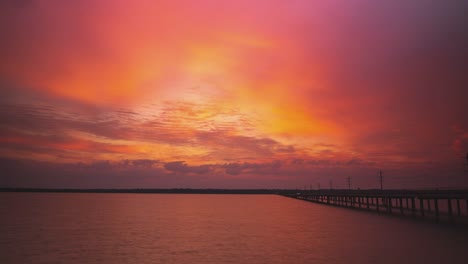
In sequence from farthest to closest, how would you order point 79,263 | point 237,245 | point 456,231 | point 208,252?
point 456,231 → point 237,245 → point 208,252 → point 79,263

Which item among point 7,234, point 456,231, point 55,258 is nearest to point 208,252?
point 55,258

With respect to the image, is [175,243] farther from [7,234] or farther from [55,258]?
[7,234]

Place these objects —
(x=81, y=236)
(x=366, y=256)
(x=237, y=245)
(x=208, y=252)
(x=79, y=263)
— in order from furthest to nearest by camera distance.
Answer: (x=81, y=236) → (x=237, y=245) → (x=208, y=252) → (x=366, y=256) → (x=79, y=263)

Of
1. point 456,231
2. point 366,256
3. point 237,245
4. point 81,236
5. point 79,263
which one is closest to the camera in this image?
point 79,263

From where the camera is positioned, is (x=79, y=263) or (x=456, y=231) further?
(x=456, y=231)

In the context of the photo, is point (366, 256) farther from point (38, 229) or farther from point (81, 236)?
point (38, 229)

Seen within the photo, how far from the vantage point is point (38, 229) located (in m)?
48.2

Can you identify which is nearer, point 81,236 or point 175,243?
point 175,243

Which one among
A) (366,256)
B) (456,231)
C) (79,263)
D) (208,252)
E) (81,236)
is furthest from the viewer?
(456,231)

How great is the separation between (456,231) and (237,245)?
2925 centimetres

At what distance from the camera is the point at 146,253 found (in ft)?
102

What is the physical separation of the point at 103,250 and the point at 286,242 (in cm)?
1727

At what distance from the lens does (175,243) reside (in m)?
37.0

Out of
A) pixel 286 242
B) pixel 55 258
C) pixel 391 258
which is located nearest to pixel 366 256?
pixel 391 258
